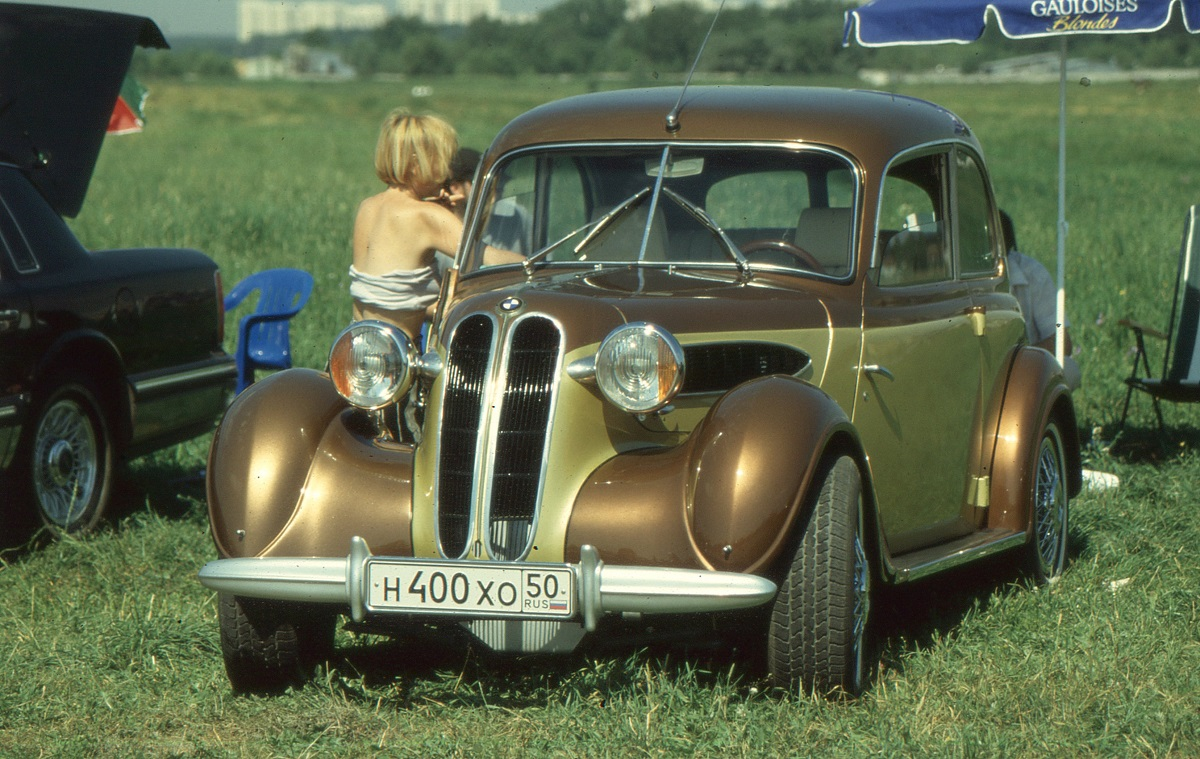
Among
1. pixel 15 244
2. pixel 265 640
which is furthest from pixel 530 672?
pixel 15 244

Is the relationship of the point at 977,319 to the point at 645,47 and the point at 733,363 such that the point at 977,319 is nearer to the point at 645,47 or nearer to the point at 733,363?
the point at 733,363

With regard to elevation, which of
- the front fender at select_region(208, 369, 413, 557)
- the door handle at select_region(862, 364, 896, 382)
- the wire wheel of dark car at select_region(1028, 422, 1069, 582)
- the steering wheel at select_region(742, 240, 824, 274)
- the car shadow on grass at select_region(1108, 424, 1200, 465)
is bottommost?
the car shadow on grass at select_region(1108, 424, 1200, 465)

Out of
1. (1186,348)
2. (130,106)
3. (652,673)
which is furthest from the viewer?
(130,106)

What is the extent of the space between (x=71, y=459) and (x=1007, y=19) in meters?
4.92

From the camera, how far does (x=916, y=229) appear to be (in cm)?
544

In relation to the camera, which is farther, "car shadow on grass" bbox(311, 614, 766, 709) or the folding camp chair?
the folding camp chair

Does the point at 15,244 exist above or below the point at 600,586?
above

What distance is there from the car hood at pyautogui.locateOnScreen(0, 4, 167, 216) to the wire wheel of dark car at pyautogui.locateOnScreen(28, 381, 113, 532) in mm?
978

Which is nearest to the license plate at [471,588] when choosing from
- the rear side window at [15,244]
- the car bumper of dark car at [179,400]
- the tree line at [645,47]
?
the tree line at [645,47]

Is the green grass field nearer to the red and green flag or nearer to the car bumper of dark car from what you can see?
the car bumper of dark car

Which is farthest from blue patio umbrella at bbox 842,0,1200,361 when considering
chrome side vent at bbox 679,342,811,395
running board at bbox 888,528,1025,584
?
chrome side vent at bbox 679,342,811,395

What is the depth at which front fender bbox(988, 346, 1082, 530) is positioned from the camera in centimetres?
567

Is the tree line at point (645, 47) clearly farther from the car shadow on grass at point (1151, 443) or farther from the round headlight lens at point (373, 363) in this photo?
the car shadow on grass at point (1151, 443)

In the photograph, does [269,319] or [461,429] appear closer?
[461,429]
